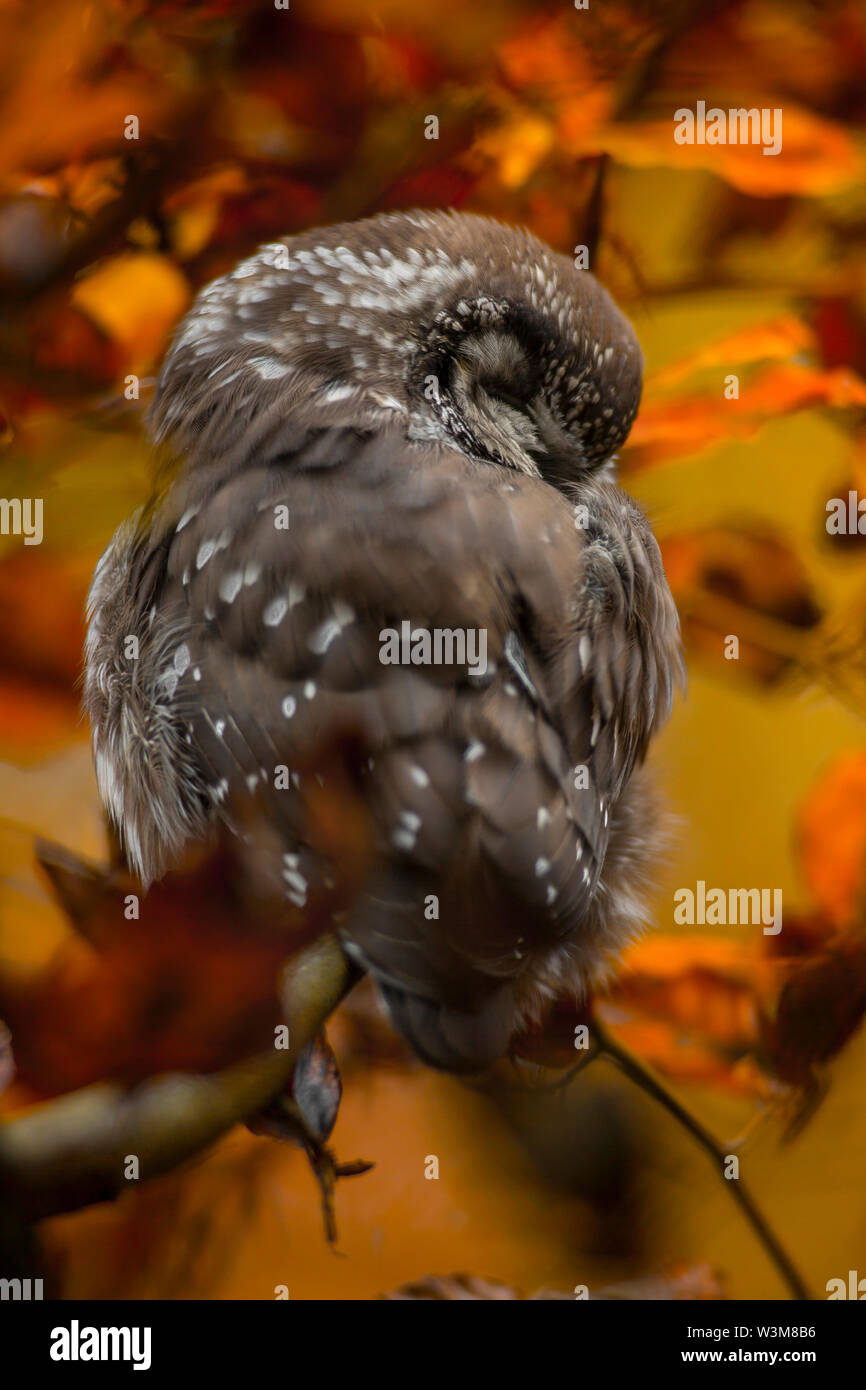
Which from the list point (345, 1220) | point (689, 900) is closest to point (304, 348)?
point (689, 900)

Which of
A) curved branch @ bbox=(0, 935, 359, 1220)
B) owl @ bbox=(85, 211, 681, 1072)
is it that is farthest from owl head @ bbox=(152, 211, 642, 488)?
curved branch @ bbox=(0, 935, 359, 1220)

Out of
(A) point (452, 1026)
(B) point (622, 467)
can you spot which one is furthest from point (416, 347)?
(A) point (452, 1026)

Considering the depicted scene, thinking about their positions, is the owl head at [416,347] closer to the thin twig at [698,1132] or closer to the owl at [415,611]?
the owl at [415,611]

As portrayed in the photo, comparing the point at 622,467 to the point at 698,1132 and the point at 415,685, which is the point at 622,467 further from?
the point at 698,1132

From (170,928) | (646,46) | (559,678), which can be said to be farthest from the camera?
(646,46)

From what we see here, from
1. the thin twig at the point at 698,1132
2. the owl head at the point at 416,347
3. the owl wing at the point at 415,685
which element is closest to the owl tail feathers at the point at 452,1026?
the owl wing at the point at 415,685

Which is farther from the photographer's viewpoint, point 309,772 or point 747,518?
point 747,518

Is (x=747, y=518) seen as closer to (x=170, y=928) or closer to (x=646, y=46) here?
(x=646, y=46)
